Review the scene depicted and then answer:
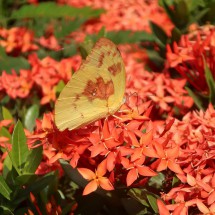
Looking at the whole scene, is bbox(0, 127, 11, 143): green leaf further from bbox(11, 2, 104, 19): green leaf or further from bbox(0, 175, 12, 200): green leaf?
bbox(11, 2, 104, 19): green leaf

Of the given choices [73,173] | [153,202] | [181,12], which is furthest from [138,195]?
[181,12]

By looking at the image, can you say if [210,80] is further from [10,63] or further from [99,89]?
[10,63]

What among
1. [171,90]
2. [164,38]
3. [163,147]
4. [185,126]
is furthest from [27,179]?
[164,38]

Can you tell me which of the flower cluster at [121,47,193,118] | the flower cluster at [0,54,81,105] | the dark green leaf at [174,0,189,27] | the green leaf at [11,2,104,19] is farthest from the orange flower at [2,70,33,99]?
the green leaf at [11,2,104,19]

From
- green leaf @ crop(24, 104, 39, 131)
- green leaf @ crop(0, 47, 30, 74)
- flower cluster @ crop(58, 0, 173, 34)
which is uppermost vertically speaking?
green leaf @ crop(24, 104, 39, 131)

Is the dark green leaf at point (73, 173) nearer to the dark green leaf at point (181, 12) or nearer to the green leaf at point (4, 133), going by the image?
the green leaf at point (4, 133)

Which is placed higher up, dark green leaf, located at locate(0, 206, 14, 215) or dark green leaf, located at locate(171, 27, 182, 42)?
dark green leaf, located at locate(171, 27, 182, 42)

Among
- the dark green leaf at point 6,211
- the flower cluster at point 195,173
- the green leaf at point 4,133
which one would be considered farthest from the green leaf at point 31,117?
the flower cluster at point 195,173
